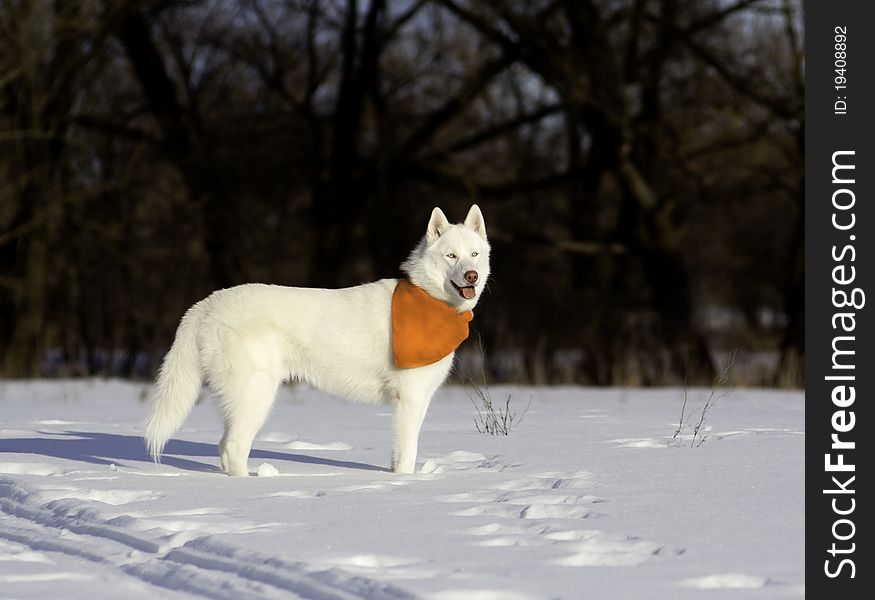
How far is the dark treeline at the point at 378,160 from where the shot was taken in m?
21.0

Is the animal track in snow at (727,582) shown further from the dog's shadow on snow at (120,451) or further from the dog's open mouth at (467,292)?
the dog's shadow on snow at (120,451)

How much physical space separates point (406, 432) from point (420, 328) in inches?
25.9

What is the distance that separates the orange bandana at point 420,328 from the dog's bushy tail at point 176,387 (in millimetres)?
1254

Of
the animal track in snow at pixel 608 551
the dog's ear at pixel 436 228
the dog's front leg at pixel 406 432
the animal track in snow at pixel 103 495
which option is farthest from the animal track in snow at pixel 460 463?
the animal track in snow at pixel 608 551

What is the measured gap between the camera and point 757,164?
2300 centimetres

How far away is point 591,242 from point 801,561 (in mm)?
18516

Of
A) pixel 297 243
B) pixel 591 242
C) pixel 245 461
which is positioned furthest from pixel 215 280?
pixel 245 461

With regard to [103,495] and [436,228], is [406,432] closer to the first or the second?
[436,228]

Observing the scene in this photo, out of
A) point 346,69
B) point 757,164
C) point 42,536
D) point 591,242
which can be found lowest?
point 42,536

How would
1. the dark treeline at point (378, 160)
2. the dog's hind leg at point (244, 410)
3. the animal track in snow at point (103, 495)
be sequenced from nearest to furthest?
the animal track in snow at point (103, 495) < the dog's hind leg at point (244, 410) < the dark treeline at point (378, 160)

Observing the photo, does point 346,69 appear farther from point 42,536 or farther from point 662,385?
point 42,536

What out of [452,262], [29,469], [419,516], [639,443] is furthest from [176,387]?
[639,443]

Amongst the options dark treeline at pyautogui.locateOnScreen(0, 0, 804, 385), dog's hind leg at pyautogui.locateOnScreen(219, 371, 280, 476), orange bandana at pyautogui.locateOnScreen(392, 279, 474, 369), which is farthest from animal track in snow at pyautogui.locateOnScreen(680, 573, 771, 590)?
dark treeline at pyautogui.locateOnScreen(0, 0, 804, 385)

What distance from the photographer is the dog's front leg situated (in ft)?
24.3
